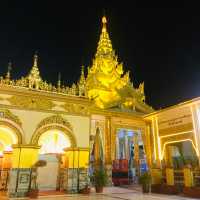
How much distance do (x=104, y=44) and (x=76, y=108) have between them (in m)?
14.4

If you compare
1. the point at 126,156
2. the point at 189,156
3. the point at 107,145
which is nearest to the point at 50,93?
the point at 107,145

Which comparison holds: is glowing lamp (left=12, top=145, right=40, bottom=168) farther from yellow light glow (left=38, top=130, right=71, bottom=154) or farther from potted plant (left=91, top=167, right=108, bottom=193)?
potted plant (left=91, top=167, right=108, bottom=193)

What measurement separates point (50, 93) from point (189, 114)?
628 centimetres

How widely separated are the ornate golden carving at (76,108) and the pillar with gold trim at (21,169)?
2.18 meters

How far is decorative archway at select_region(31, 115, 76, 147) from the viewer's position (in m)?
9.53

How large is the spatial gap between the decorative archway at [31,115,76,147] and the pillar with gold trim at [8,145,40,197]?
0.45 metres

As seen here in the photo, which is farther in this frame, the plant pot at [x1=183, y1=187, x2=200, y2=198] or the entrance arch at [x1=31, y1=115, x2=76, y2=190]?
the entrance arch at [x1=31, y1=115, x2=76, y2=190]

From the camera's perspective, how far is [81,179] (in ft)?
32.6

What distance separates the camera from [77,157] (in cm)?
1009

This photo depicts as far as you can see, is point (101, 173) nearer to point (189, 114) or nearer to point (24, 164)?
point (24, 164)

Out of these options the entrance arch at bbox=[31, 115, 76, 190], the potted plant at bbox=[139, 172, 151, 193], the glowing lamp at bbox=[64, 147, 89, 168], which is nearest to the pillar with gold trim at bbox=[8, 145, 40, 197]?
the entrance arch at bbox=[31, 115, 76, 190]

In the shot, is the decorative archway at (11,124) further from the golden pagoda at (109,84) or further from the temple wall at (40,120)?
the golden pagoda at (109,84)

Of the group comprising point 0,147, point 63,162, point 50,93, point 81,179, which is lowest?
point 81,179

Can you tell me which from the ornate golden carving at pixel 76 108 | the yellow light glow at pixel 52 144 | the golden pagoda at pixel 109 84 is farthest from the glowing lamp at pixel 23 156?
the golden pagoda at pixel 109 84
